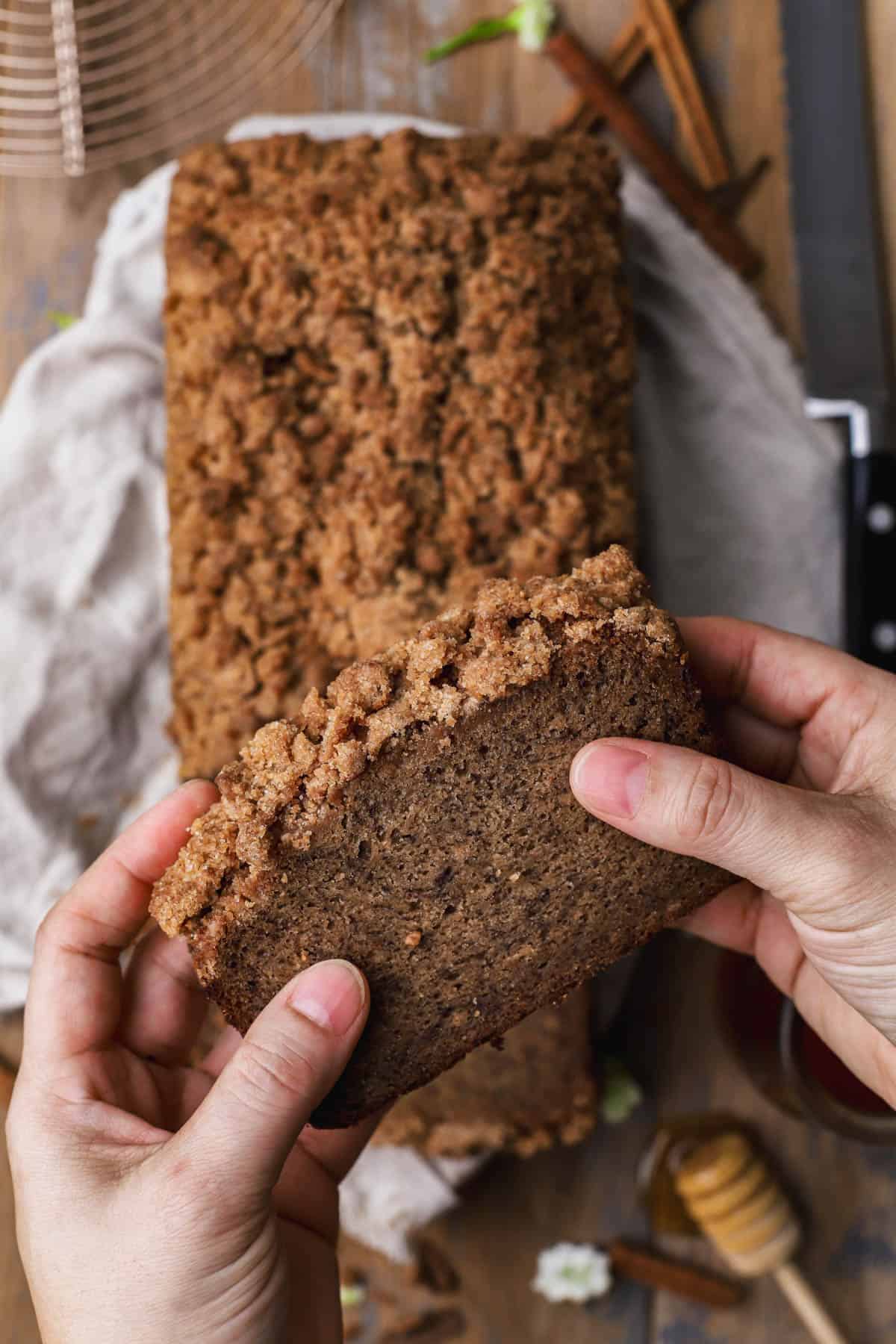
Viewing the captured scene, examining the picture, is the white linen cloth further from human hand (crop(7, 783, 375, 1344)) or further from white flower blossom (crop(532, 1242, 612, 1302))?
human hand (crop(7, 783, 375, 1344))

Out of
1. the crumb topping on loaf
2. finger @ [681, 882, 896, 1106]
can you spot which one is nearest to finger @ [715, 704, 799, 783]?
finger @ [681, 882, 896, 1106]

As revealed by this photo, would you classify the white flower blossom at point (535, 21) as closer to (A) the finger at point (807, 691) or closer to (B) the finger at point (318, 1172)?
(A) the finger at point (807, 691)

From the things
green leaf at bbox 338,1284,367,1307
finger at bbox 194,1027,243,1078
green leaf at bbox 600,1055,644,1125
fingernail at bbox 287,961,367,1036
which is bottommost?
green leaf at bbox 338,1284,367,1307

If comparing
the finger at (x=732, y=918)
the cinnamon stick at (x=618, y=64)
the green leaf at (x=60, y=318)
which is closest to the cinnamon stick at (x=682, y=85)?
the cinnamon stick at (x=618, y=64)

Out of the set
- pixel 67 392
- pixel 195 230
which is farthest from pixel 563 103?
pixel 67 392

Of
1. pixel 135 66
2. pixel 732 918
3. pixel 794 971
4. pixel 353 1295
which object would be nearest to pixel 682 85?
pixel 135 66

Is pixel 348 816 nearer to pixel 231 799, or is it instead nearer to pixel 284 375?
pixel 231 799

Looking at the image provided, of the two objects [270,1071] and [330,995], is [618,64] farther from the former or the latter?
[270,1071]
